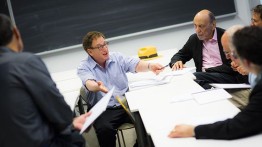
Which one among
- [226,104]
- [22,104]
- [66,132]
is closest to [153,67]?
[226,104]

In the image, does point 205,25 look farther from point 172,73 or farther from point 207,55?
point 172,73

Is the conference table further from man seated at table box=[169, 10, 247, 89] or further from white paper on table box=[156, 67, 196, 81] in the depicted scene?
man seated at table box=[169, 10, 247, 89]

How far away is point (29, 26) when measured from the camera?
429 cm

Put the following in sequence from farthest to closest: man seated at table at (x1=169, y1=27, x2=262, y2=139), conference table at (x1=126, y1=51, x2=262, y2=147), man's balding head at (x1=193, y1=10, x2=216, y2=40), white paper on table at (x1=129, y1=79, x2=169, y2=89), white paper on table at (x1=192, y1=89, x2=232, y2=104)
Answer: man's balding head at (x1=193, y1=10, x2=216, y2=40)
white paper on table at (x1=129, y1=79, x2=169, y2=89)
white paper on table at (x1=192, y1=89, x2=232, y2=104)
conference table at (x1=126, y1=51, x2=262, y2=147)
man seated at table at (x1=169, y1=27, x2=262, y2=139)

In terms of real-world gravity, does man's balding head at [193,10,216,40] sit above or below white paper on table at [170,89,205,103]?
above

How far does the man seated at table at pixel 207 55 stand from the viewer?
3.03 m

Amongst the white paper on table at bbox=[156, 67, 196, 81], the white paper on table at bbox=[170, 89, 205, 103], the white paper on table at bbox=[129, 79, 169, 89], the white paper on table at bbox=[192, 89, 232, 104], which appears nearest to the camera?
the white paper on table at bbox=[192, 89, 232, 104]

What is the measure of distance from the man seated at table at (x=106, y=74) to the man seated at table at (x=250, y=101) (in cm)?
135

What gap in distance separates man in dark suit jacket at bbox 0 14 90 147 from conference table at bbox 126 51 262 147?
1.67 ft

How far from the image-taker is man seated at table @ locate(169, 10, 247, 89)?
3.03m

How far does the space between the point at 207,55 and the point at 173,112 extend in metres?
1.69

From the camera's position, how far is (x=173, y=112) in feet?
5.98

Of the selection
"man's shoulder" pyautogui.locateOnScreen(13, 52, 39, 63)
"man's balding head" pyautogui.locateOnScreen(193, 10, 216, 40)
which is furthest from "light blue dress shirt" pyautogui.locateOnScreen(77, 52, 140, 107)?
"man's shoulder" pyautogui.locateOnScreen(13, 52, 39, 63)

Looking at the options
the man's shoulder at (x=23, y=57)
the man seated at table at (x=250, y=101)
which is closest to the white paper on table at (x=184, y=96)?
the man seated at table at (x=250, y=101)
